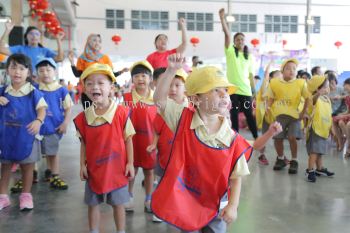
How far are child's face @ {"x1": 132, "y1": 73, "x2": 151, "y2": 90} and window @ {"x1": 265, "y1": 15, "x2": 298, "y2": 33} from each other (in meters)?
17.3

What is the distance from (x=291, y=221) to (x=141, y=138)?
47.9 inches

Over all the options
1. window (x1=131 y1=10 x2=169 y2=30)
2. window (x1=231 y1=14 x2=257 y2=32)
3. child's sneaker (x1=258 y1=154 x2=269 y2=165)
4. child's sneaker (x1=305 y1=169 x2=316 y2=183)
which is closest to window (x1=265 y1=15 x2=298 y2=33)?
window (x1=231 y1=14 x2=257 y2=32)

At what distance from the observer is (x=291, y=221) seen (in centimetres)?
271

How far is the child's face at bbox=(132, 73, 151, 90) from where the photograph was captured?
2.74 m

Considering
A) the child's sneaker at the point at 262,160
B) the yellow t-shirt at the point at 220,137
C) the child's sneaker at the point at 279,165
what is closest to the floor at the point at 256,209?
the child's sneaker at the point at 279,165

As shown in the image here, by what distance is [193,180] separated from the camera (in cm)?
167

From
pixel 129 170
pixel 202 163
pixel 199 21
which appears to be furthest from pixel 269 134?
pixel 199 21

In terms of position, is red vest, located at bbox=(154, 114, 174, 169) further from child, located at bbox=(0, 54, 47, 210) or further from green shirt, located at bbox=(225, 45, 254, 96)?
green shirt, located at bbox=(225, 45, 254, 96)

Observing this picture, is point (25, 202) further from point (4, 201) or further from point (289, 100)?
point (289, 100)

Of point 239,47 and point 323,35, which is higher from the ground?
point 323,35

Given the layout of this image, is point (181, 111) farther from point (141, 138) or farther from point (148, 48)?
point (148, 48)

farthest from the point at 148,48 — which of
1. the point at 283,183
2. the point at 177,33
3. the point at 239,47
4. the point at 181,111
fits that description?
the point at 181,111

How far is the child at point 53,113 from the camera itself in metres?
3.48

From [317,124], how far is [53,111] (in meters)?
2.63
